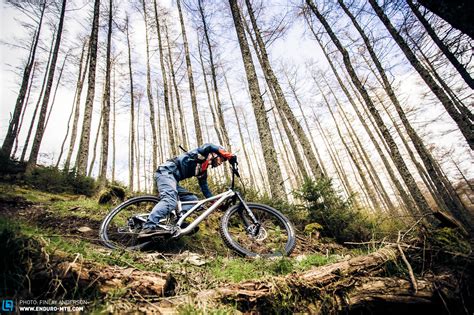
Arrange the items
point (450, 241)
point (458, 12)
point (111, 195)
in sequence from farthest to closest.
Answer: point (111, 195) → point (458, 12) → point (450, 241)

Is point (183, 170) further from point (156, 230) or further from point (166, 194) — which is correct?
point (156, 230)

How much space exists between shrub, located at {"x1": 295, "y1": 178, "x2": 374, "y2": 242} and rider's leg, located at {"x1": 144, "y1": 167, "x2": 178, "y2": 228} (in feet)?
10.5

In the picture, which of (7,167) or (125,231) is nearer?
(125,231)

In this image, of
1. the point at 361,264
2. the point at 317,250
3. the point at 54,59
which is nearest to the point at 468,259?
the point at 361,264

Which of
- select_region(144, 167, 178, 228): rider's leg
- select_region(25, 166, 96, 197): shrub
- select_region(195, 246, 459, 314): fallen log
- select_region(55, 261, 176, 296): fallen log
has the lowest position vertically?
select_region(195, 246, 459, 314): fallen log

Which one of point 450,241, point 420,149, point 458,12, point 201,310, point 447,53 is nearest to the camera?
point 201,310

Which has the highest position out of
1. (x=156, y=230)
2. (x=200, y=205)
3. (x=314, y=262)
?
→ (x=200, y=205)

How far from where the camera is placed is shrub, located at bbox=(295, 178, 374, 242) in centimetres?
483

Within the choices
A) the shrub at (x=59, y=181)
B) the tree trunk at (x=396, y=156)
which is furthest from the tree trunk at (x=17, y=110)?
the tree trunk at (x=396, y=156)

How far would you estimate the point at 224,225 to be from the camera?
3291mm

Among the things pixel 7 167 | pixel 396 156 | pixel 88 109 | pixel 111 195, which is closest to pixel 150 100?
pixel 88 109

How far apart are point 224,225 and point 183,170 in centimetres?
121

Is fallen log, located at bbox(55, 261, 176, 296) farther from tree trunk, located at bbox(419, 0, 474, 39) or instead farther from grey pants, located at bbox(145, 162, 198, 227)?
tree trunk, located at bbox(419, 0, 474, 39)

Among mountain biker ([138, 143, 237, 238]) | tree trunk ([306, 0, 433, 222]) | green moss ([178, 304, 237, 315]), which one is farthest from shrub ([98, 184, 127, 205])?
tree trunk ([306, 0, 433, 222])
